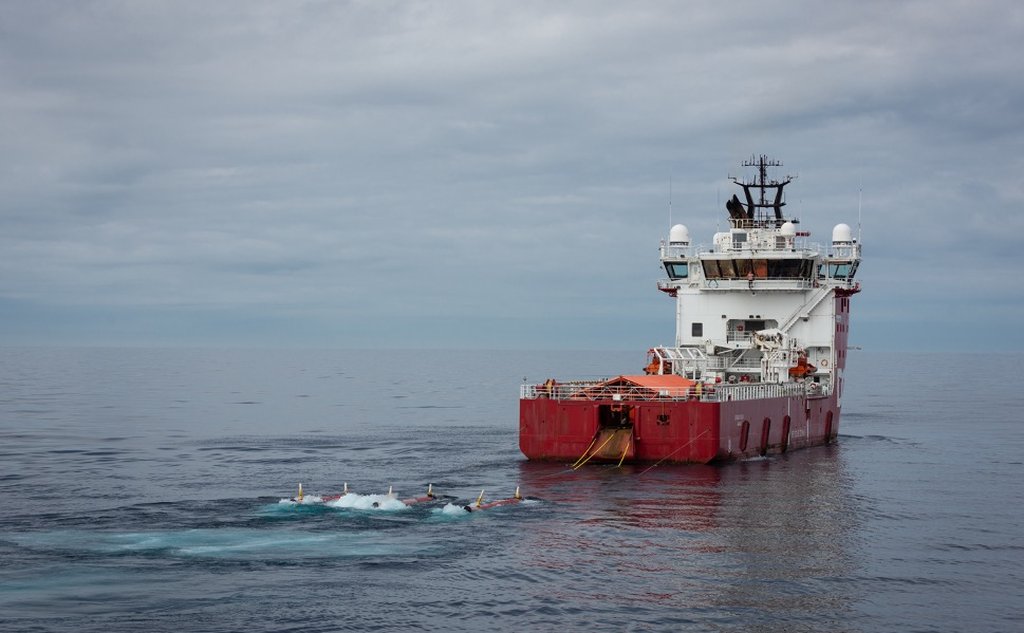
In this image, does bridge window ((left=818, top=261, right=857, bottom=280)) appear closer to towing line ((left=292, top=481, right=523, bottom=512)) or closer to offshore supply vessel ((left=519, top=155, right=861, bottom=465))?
offshore supply vessel ((left=519, top=155, right=861, bottom=465))

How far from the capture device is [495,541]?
35.2m

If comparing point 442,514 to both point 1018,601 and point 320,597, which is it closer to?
point 320,597

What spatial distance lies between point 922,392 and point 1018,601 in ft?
A: 396

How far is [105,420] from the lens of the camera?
82.8 metres

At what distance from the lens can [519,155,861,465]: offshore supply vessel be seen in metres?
49.5

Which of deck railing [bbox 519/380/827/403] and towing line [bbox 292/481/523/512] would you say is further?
deck railing [bbox 519/380/827/403]

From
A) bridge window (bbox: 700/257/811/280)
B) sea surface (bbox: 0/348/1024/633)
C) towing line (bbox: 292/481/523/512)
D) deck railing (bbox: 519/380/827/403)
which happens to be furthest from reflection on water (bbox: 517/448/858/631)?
bridge window (bbox: 700/257/811/280)

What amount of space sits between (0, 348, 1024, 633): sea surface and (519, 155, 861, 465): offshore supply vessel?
1.32 m

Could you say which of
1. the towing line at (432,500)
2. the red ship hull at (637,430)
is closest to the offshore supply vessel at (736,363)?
the red ship hull at (637,430)

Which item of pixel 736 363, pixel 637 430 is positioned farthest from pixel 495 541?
pixel 736 363

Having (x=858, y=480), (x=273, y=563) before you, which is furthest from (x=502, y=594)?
(x=858, y=480)

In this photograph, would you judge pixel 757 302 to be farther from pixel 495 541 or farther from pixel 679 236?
pixel 495 541

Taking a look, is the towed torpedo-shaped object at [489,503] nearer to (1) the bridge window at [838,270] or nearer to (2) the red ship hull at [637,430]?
(2) the red ship hull at [637,430]

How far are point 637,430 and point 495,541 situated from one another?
15119mm
